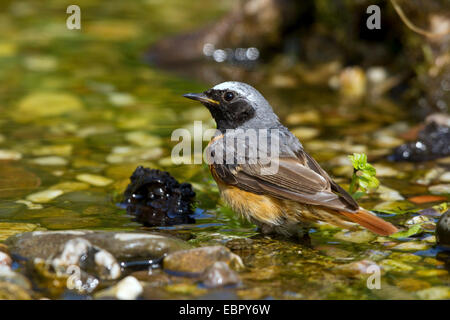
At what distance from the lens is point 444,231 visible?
15.8 feet

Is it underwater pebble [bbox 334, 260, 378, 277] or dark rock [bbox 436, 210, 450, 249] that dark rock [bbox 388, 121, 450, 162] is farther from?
underwater pebble [bbox 334, 260, 378, 277]

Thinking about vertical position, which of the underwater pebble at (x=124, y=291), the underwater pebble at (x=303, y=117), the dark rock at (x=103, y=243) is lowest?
the underwater pebble at (x=124, y=291)

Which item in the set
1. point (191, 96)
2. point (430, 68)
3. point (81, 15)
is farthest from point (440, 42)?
point (81, 15)

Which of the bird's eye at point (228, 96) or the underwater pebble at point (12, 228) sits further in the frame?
the bird's eye at point (228, 96)

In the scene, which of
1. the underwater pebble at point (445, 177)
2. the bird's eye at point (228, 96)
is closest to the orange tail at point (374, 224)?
the bird's eye at point (228, 96)

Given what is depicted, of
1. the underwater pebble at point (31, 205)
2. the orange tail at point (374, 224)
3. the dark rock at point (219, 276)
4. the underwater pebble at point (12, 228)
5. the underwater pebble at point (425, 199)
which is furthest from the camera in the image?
the underwater pebble at point (425, 199)

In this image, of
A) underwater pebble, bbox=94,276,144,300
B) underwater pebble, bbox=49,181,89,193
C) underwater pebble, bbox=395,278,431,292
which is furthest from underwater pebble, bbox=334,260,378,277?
underwater pebble, bbox=49,181,89,193

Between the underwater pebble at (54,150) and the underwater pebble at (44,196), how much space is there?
0.99 metres

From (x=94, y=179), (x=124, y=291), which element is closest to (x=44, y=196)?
(x=94, y=179)

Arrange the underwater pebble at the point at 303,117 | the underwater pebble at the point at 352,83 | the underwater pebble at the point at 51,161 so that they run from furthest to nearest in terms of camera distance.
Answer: the underwater pebble at the point at 352,83 → the underwater pebble at the point at 303,117 → the underwater pebble at the point at 51,161

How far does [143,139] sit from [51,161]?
1.16 m

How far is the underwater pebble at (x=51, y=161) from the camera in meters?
6.88

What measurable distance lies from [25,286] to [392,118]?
217 inches

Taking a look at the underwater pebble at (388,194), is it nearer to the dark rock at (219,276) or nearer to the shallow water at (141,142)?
the shallow water at (141,142)
